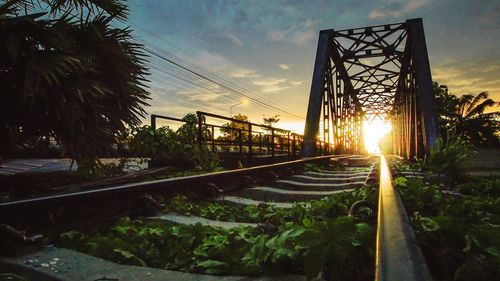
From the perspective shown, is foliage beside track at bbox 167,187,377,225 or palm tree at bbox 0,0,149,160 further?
palm tree at bbox 0,0,149,160

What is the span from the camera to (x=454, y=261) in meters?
1.19

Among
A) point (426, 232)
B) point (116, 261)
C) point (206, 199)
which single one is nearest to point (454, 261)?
point (426, 232)

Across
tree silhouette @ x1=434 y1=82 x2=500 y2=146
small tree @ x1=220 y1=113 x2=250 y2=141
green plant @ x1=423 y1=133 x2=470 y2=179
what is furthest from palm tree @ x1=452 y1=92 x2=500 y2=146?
green plant @ x1=423 y1=133 x2=470 y2=179

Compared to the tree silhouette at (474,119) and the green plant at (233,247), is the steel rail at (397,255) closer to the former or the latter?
the green plant at (233,247)

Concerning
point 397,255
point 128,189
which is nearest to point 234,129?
point 128,189

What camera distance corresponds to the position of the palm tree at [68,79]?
4.70 meters

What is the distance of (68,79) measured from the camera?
502 centimetres

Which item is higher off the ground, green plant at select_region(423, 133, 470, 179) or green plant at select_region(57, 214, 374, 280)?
green plant at select_region(423, 133, 470, 179)

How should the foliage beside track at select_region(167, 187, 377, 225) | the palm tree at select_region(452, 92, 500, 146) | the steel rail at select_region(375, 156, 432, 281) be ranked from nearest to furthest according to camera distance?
1. the steel rail at select_region(375, 156, 432, 281)
2. the foliage beside track at select_region(167, 187, 377, 225)
3. the palm tree at select_region(452, 92, 500, 146)

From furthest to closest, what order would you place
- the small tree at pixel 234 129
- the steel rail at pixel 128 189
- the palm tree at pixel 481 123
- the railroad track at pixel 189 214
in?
the palm tree at pixel 481 123 → the small tree at pixel 234 129 → the steel rail at pixel 128 189 → the railroad track at pixel 189 214

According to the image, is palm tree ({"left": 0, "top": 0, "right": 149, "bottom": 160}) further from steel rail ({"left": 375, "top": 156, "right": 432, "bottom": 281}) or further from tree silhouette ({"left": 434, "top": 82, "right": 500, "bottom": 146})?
tree silhouette ({"left": 434, "top": 82, "right": 500, "bottom": 146})

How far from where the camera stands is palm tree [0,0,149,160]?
470 cm

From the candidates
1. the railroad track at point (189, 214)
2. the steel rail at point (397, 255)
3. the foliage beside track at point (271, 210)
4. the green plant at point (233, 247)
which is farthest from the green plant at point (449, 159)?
the steel rail at point (397, 255)

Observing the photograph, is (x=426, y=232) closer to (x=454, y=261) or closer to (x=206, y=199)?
(x=454, y=261)
